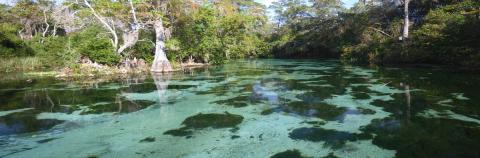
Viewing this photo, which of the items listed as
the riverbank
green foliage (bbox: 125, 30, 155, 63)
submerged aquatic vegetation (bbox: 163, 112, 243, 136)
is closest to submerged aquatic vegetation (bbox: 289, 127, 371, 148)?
submerged aquatic vegetation (bbox: 163, 112, 243, 136)

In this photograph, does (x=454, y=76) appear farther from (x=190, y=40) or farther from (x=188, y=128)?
(x=190, y=40)

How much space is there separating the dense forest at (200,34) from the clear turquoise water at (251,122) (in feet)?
22.2

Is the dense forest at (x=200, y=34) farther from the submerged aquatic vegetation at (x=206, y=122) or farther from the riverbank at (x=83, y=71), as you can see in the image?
the submerged aquatic vegetation at (x=206, y=122)

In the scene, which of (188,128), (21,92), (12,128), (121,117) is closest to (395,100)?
(188,128)

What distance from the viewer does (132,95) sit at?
10609 mm

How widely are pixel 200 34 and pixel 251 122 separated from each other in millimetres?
16397

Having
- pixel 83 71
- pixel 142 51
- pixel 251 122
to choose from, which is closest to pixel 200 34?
pixel 142 51

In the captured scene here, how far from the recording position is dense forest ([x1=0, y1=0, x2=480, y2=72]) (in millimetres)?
17469

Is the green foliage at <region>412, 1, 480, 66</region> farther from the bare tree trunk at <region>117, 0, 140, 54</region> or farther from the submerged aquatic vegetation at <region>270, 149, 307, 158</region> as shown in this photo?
the bare tree trunk at <region>117, 0, 140, 54</region>

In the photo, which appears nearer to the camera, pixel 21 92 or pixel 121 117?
pixel 121 117

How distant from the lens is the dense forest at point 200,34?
1747cm

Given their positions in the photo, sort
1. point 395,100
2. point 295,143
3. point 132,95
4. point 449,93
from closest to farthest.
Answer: point 295,143 → point 395,100 → point 449,93 → point 132,95

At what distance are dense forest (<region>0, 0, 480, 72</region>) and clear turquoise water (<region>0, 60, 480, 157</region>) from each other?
678 centimetres

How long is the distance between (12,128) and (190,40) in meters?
16.8
